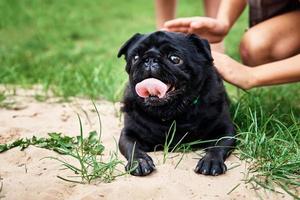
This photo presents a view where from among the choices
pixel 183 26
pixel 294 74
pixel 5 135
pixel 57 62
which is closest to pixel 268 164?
pixel 294 74

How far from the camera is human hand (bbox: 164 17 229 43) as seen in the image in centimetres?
329

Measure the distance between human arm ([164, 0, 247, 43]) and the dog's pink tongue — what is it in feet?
2.37

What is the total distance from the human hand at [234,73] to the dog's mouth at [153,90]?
0.53m

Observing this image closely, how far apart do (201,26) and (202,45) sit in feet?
1.68

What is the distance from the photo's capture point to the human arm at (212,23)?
3295mm

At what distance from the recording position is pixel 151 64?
271 centimetres

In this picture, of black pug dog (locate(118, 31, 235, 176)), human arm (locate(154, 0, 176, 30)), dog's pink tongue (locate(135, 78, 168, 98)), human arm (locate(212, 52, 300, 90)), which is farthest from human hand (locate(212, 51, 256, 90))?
human arm (locate(154, 0, 176, 30))

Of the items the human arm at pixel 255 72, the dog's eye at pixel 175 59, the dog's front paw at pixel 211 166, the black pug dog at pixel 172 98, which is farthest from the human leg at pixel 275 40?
the dog's front paw at pixel 211 166

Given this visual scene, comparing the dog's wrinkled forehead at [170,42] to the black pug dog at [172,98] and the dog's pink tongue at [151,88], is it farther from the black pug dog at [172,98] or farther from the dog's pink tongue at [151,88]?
the dog's pink tongue at [151,88]

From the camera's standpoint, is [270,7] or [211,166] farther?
[270,7]

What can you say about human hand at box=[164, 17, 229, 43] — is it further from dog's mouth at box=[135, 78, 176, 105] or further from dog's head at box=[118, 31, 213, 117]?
dog's mouth at box=[135, 78, 176, 105]

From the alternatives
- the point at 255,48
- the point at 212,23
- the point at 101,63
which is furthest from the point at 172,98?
the point at 101,63

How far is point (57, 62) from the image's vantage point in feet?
18.1

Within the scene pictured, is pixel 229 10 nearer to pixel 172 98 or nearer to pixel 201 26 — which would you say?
pixel 201 26
